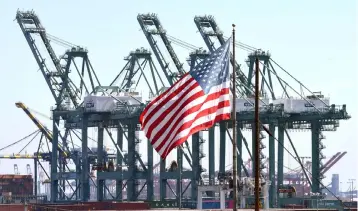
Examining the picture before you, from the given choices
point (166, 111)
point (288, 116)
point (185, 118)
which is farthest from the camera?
point (288, 116)

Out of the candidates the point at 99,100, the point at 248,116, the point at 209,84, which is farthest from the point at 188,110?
the point at 99,100

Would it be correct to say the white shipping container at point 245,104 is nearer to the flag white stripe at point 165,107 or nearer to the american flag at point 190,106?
the american flag at point 190,106

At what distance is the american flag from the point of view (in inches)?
1511

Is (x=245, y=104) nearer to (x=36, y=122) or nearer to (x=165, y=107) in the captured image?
(x=36, y=122)

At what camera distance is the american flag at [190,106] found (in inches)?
1511

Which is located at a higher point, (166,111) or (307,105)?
(307,105)

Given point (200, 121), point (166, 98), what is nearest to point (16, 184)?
point (166, 98)

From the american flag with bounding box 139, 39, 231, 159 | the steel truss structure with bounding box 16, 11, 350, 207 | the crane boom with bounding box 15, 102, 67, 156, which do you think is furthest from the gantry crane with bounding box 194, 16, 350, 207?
the american flag with bounding box 139, 39, 231, 159

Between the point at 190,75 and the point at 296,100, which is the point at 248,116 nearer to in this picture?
the point at 296,100

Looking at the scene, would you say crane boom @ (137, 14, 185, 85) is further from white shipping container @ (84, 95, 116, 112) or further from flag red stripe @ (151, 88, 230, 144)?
flag red stripe @ (151, 88, 230, 144)

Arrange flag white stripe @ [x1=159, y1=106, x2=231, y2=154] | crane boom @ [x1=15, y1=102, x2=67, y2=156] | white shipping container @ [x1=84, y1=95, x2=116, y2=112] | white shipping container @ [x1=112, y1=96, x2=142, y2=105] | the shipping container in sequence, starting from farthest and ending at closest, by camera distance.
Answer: the shipping container
crane boom @ [x1=15, y1=102, x2=67, y2=156]
white shipping container @ [x1=84, y1=95, x2=116, y2=112]
white shipping container @ [x1=112, y1=96, x2=142, y2=105]
flag white stripe @ [x1=159, y1=106, x2=231, y2=154]

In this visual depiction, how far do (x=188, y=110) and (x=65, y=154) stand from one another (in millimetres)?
124016

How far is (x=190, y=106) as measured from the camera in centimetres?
3862

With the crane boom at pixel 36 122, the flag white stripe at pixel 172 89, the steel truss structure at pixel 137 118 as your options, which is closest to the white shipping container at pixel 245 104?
the steel truss structure at pixel 137 118
